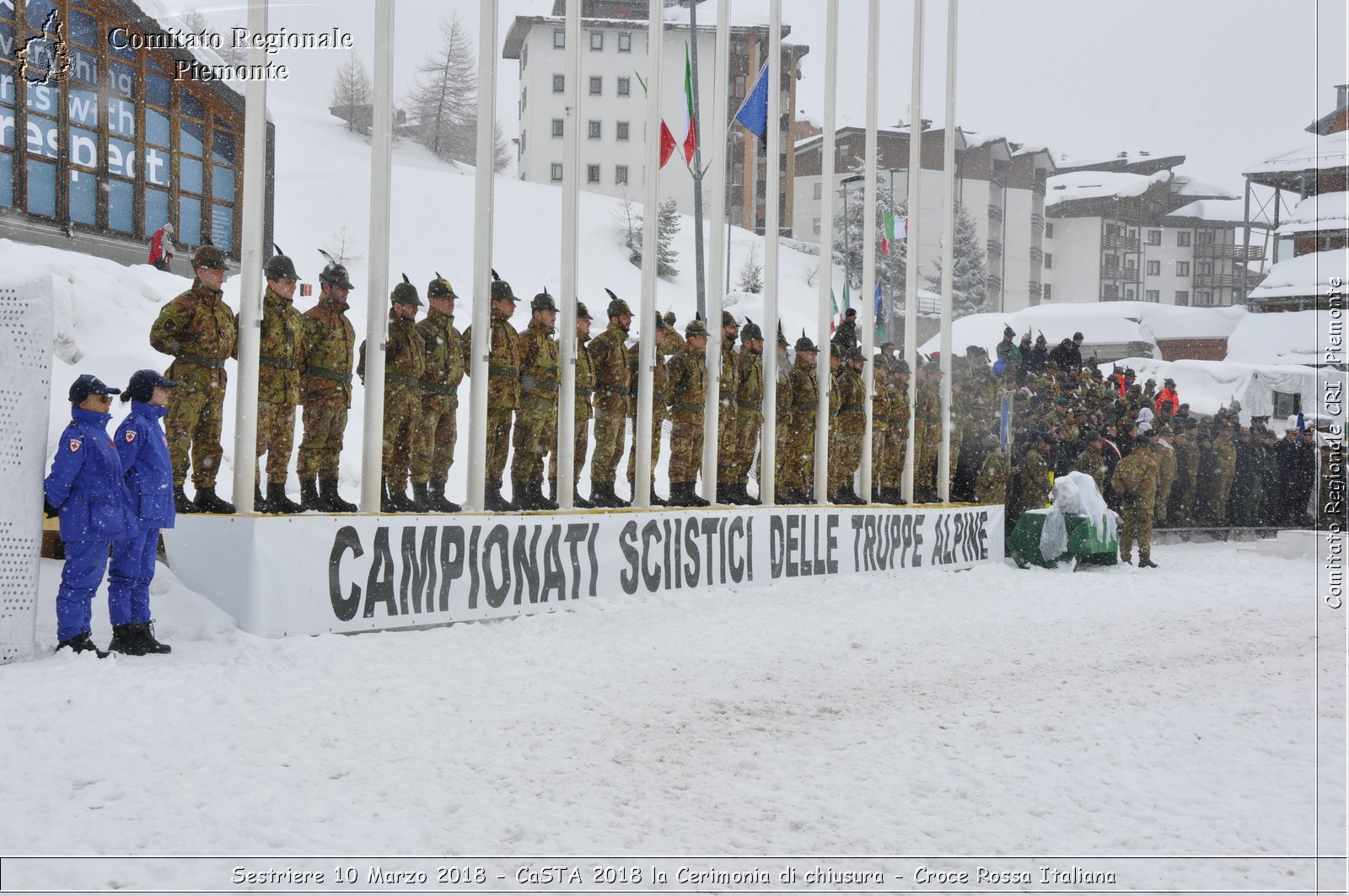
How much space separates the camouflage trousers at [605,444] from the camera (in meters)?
12.0

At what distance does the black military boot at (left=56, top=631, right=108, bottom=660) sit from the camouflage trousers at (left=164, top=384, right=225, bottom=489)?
1548mm

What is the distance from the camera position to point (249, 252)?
27.2 feet

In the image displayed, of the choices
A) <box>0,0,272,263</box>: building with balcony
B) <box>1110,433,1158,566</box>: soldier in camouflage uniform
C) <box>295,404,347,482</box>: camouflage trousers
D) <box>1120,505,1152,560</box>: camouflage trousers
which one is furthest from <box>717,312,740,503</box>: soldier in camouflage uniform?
<box>0,0,272,263</box>: building with balcony

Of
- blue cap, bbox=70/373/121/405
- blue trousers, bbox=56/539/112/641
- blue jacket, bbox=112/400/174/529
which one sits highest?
blue cap, bbox=70/373/121/405

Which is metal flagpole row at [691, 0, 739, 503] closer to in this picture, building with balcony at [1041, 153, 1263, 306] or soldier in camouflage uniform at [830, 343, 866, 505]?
soldier in camouflage uniform at [830, 343, 866, 505]

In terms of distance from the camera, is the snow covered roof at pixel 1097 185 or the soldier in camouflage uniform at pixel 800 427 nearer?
the soldier in camouflage uniform at pixel 800 427

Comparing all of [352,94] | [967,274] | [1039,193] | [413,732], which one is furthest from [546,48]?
[413,732]

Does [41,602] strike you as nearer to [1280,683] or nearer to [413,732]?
[413,732]

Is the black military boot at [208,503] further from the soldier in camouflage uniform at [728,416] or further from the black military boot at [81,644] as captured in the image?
the soldier in camouflage uniform at [728,416]

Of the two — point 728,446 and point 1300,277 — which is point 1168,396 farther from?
point 1300,277

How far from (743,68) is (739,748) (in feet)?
194

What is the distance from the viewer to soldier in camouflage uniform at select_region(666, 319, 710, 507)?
12812 millimetres

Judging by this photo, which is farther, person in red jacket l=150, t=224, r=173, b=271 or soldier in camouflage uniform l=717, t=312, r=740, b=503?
person in red jacket l=150, t=224, r=173, b=271

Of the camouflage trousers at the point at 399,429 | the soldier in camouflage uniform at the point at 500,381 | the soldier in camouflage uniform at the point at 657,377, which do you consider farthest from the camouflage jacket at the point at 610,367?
the camouflage trousers at the point at 399,429
